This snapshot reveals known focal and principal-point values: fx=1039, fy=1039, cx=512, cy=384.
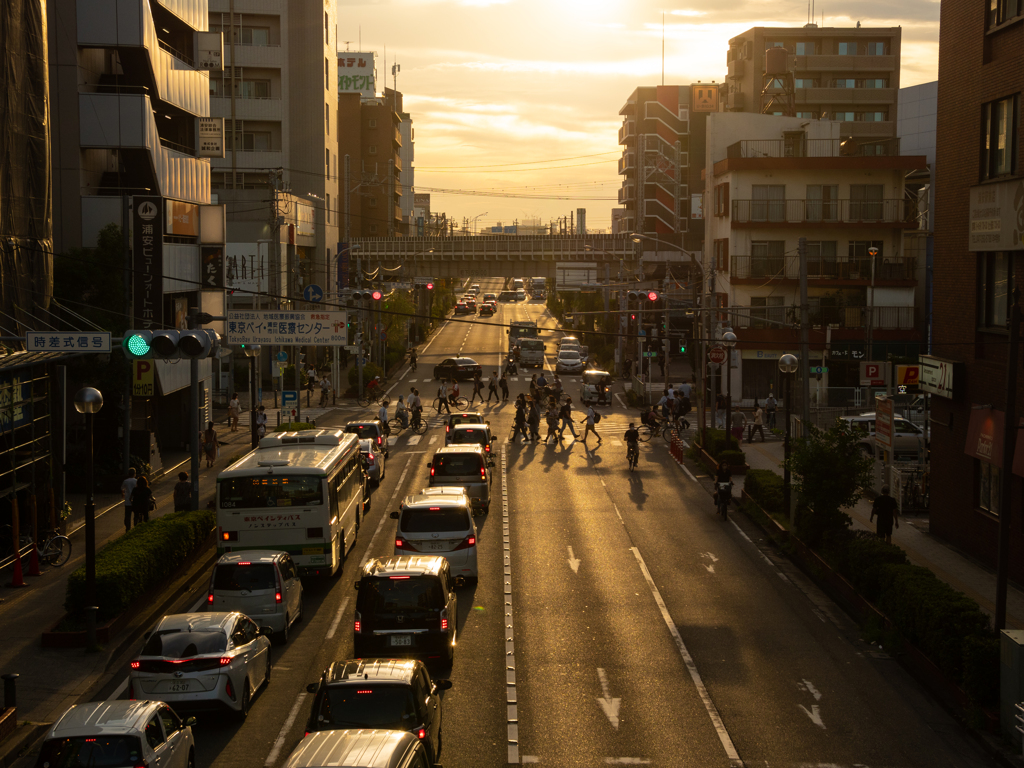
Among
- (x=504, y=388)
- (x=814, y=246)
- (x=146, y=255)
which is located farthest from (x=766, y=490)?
(x=814, y=246)

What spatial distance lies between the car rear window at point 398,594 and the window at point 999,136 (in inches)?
630

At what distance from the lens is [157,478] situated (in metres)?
35.8

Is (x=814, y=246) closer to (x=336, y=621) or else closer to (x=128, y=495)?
(x=128, y=495)

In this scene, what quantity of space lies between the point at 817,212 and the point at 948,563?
3708 cm

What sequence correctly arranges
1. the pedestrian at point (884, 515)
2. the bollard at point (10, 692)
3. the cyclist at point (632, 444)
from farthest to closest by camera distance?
the cyclist at point (632, 444), the pedestrian at point (884, 515), the bollard at point (10, 692)

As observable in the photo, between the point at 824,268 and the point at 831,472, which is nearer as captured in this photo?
the point at 831,472

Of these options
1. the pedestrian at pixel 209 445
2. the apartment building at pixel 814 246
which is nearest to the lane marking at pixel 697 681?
the pedestrian at pixel 209 445

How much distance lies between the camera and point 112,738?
11.0m

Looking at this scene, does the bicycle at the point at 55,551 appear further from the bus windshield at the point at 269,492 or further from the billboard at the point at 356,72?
the billboard at the point at 356,72

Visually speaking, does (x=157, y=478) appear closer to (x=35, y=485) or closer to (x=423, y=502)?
(x=35, y=485)

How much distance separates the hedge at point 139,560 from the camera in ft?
61.6

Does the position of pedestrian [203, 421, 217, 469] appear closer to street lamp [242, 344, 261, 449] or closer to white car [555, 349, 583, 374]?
street lamp [242, 344, 261, 449]

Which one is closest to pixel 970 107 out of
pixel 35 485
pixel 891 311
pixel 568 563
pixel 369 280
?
pixel 568 563

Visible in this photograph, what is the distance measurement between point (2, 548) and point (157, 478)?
12.0m
